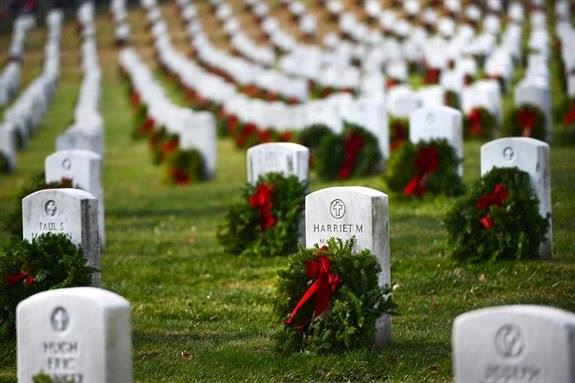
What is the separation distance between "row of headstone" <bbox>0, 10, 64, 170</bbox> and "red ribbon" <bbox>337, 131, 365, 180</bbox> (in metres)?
8.51

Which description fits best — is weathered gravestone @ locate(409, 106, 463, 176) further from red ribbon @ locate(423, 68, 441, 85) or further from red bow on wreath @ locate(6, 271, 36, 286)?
red ribbon @ locate(423, 68, 441, 85)

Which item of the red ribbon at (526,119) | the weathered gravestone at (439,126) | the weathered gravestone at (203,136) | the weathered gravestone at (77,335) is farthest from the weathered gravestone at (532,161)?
the weathered gravestone at (203,136)

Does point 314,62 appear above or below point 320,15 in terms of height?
below

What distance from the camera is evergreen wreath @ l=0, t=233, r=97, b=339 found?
407 inches

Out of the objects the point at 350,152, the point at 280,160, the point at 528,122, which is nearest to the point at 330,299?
the point at 280,160

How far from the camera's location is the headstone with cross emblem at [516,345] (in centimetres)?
648

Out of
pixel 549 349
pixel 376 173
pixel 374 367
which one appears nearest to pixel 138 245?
pixel 376 173

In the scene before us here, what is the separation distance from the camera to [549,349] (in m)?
6.50

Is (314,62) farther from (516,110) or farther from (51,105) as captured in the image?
(516,110)

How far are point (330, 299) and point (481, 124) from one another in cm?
1351

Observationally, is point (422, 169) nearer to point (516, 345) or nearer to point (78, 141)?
point (78, 141)

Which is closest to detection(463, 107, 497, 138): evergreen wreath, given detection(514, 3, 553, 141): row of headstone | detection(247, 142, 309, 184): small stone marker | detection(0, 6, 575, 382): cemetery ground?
detection(514, 3, 553, 141): row of headstone

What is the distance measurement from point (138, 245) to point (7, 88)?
28144 mm

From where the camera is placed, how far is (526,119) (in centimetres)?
2100
